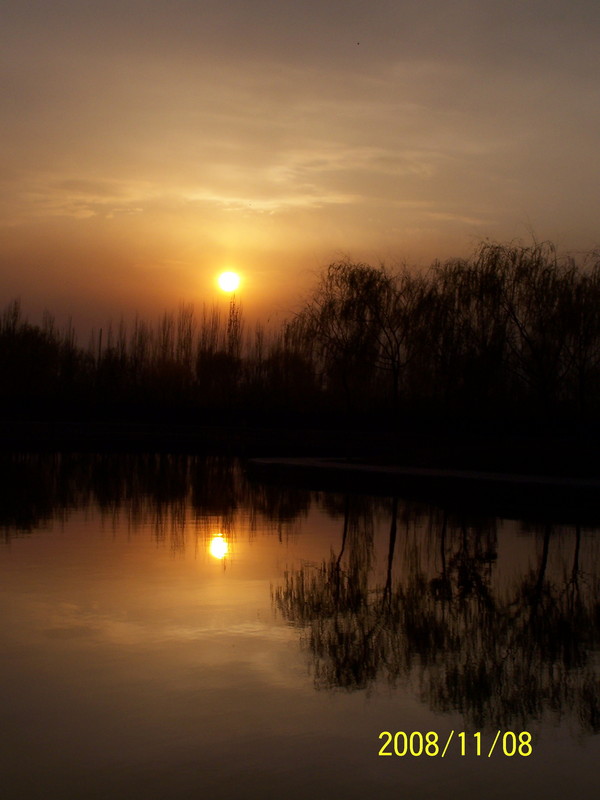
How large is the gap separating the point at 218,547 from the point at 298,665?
4427 mm

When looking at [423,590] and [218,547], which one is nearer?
[423,590]

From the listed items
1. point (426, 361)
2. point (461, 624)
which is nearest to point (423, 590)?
point (461, 624)

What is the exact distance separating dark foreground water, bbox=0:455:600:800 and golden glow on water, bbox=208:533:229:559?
62 millimetres

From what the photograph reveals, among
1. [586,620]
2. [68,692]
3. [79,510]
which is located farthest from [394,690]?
[79,510]

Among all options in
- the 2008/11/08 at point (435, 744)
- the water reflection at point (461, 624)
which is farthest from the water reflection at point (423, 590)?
the 2008/11/08 at point (435, 744)

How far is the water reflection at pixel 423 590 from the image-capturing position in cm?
479

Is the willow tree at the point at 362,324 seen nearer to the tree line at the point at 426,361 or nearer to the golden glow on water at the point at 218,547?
the tree line at the point at 426,361

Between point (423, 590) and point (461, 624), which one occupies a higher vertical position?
point (461, 624)

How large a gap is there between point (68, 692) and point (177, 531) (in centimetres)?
616

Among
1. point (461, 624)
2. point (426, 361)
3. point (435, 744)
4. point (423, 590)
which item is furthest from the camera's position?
point (426, 361)

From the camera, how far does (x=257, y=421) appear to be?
3619 centimetres

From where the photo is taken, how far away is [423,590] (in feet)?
23.9

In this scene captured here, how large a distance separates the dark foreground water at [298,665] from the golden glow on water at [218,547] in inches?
2.4

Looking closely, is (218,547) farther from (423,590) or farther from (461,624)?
(461,624)
